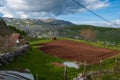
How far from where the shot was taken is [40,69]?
1448 inches

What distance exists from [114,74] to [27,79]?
13990 millimetres

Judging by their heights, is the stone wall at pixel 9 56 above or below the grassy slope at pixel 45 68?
above

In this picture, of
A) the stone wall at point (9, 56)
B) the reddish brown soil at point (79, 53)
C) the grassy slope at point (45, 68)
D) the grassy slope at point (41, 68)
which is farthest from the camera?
the reddish brown soil at point (79, 53)

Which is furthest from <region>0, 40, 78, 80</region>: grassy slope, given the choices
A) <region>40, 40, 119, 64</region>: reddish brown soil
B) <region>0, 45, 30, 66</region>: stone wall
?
<region>40, 40, 119, 64</region>: reddish brown soil

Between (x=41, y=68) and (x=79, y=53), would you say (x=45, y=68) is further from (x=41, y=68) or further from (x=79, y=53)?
(x=79, y=53)

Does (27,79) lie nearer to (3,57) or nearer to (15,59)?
(3,57)

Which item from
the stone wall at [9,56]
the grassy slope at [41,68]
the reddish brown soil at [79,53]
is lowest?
the reddish brown soil at [79,53]

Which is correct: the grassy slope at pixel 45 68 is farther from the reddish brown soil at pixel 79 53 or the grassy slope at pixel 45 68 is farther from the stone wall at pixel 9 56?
the reddish brown soil at pixel 79 53

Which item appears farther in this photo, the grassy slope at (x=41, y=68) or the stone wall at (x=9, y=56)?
the stone wall at (x=9, y=56)

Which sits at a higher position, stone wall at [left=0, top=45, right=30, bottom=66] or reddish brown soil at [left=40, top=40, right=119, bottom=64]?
stone wall at [left=0, top=45, right=30, bottom=66]

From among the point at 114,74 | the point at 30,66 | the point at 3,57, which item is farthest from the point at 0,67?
the point at 114,74

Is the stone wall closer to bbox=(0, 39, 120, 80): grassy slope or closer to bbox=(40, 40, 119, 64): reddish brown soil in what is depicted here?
bbox=(0, 39, 120, 80): grassy slope

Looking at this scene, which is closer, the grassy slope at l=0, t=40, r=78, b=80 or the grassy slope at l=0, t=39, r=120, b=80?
the grassy slope at l=0, t=40, r=78, b=80

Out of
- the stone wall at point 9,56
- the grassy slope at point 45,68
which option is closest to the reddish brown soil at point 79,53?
the grassy slope at point 45,68
